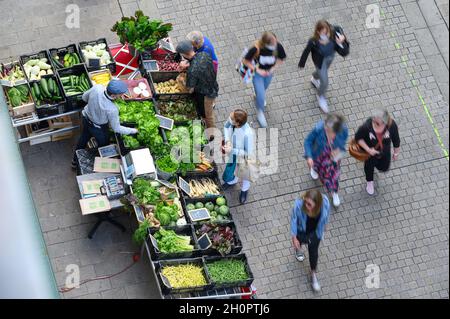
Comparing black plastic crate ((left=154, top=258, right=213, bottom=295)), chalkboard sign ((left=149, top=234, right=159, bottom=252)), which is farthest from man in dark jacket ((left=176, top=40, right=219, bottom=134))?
black plastic crate ((left=154, top=258, right=213, bottom=295))

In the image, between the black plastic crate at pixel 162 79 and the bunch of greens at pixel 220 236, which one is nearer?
the bunch of greens at pixel 220 236

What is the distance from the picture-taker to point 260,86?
12766 millimetres

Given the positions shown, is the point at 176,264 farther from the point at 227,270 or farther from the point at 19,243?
the point at 19,243

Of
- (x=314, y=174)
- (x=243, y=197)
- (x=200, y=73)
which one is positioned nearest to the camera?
(x=200, y=73)

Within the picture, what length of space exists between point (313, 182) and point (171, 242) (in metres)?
2.84

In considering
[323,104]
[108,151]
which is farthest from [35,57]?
[323,104]

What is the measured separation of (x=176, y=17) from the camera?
14.3 meters

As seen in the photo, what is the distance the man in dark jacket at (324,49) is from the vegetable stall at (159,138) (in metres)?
2.13

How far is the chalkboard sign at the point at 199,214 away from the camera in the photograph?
450 inches

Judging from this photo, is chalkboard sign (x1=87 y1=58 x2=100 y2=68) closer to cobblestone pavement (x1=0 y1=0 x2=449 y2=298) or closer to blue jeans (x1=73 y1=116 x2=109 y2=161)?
blue jeans (x1=73 y1=116 x2=109 y2=161)

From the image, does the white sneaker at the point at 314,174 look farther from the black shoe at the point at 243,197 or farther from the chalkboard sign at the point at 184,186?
the chalkboard sign at the point at 184,186

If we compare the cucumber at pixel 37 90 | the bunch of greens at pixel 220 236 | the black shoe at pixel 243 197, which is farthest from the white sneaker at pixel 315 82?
the cucumber at pixel 37 90
